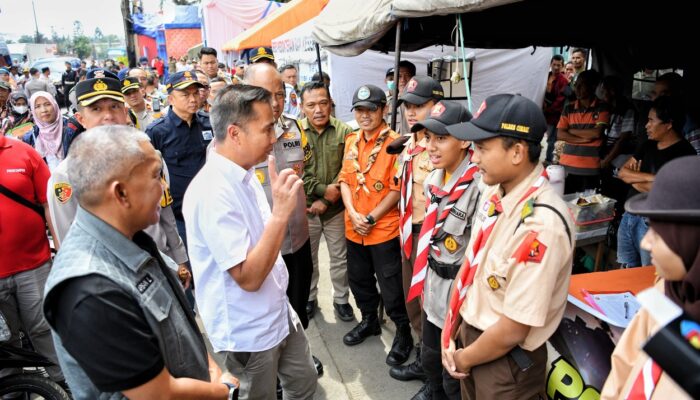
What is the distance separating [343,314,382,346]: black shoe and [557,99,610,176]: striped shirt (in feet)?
9.88

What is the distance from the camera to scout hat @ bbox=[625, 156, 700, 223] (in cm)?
104

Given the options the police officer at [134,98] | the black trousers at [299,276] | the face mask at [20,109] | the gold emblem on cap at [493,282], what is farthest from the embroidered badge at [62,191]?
the face mask at [20,109]

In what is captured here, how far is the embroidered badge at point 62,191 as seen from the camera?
92.2 inches

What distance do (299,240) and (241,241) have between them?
1.22 m

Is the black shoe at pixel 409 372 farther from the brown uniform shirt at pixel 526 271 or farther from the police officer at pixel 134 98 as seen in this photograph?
the police officer at pixel 134 98

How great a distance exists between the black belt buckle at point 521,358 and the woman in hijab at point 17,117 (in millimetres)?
6816

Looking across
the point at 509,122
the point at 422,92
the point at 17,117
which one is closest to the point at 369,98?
the point at 422,92

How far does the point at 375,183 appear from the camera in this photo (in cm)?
328

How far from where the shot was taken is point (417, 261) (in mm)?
2479

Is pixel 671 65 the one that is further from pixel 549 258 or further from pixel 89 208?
pixel 89 208

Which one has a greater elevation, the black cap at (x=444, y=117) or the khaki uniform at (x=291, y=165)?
the black cap at (x=444, y=117)

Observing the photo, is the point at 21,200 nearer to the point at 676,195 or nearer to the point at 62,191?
the point at 62,191

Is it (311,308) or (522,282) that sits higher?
(522,282)

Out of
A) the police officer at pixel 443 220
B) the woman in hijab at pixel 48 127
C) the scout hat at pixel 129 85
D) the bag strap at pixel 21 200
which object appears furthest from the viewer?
the scout hat at pixel 129 85
